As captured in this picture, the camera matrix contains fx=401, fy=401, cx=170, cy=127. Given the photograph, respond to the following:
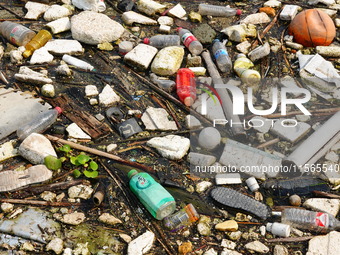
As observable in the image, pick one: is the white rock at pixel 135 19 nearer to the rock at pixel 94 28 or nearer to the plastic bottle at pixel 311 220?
the rock at pixel 94 28

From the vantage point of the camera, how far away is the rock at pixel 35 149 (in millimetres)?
3242

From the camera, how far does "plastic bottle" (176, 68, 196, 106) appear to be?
3.86 m

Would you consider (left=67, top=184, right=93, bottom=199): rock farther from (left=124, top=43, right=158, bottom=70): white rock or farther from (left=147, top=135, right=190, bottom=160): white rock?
(left=124, top=43, right=158, bottom=70): white rock

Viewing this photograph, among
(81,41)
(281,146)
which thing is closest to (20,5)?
(81,41)

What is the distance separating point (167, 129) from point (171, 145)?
268 mm

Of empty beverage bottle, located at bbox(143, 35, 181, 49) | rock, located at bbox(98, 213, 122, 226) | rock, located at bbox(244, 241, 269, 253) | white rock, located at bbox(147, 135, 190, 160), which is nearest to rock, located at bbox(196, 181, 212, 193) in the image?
white rock, located at bbox(147, 135, 190, 160)

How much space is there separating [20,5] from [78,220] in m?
3.60

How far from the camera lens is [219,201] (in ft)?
Result: 10.1

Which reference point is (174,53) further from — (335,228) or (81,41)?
(335,228)

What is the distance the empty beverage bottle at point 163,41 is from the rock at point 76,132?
1.50 m

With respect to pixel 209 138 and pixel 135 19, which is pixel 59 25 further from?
pixel 209 138

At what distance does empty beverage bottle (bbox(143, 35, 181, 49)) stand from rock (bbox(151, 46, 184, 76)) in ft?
0.66

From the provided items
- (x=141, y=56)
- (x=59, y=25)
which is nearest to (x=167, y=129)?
(x=141, y=56)

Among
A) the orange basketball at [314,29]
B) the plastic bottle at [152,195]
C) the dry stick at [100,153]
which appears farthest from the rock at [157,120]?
the orange basketball at [314,29]
